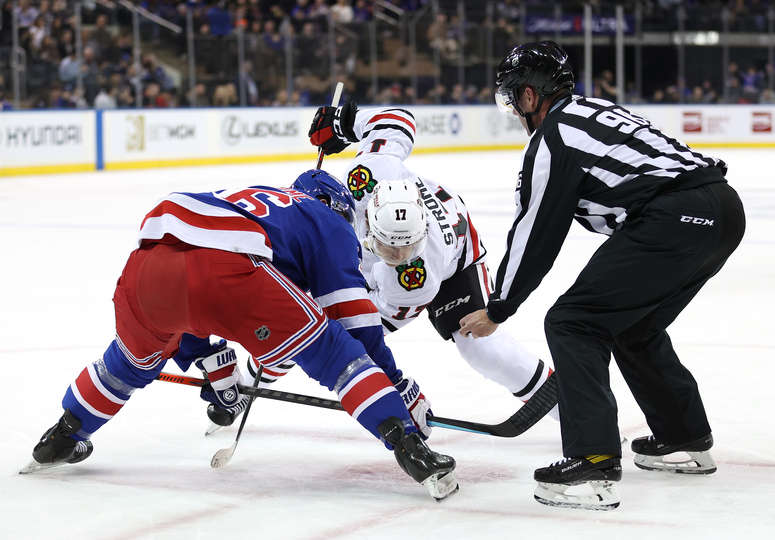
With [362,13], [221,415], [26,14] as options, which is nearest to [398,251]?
[221,415]

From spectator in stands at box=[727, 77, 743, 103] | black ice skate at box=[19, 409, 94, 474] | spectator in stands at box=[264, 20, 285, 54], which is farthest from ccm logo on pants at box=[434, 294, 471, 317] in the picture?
spectator in stands at box=[727, 77, 743, 103]

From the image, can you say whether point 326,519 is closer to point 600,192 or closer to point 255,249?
point 255,249

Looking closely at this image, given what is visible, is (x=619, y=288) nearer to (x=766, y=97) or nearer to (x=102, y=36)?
(x=102, y=36)

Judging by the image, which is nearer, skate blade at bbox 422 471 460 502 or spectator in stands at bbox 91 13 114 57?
skate blade at bbox 422 471 460 502

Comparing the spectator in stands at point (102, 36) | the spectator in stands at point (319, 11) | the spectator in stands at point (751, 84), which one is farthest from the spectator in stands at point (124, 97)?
the spectator in stands at point (751, 84)

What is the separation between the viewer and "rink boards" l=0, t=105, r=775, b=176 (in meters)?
13.7

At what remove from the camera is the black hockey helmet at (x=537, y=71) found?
2832 mm

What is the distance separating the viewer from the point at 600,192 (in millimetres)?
2719

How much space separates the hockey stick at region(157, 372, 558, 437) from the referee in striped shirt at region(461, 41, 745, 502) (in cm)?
46

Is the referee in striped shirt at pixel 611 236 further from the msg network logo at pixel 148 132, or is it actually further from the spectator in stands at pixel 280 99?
the spectator in stands at pixel 280 99

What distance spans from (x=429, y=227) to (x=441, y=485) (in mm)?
797

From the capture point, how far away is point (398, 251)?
2.96 metres

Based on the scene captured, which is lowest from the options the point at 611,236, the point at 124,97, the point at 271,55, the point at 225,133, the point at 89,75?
the point at 611,236

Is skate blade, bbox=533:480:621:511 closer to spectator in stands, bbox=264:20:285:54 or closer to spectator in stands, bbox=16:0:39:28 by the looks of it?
spectator in stands, bbox=16:0:39:28
